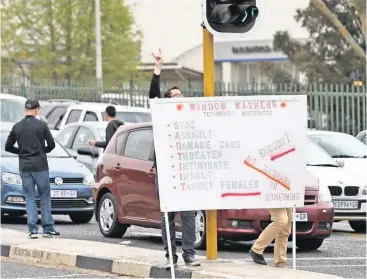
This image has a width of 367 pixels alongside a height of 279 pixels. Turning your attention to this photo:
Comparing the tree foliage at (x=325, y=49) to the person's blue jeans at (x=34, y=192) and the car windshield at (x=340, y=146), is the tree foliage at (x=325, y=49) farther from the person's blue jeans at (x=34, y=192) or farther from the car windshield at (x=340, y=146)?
the person's blue jeans at (x=34, y=192)

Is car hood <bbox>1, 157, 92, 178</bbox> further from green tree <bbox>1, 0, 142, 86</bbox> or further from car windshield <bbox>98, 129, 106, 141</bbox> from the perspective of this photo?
green tree <bbox>1, 0, 142, 86</bbox>

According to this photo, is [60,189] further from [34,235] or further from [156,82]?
[156,82]

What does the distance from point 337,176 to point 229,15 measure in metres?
6.77

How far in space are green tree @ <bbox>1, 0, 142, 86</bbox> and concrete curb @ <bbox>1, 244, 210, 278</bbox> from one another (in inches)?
1184

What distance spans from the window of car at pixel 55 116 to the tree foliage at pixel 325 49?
48.2ft

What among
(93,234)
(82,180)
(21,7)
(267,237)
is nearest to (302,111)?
(267,237)

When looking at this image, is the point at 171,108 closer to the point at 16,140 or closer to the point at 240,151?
the point at 240,151

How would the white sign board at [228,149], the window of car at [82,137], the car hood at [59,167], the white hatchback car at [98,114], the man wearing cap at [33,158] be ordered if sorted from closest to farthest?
1. the white sign board at [228,149]
2. the man wearing cap at [33,158]
3. the car hood at [59,167]
4. the window of car at [82,137]
5. the white hatchback car at [98,114]

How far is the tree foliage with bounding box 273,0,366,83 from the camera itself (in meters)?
42.4

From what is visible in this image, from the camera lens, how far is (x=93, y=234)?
58.2 feet

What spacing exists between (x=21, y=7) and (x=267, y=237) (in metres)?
33.5

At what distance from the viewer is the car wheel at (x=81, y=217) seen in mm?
19766

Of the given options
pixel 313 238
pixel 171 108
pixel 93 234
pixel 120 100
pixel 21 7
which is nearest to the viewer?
pixel 171 108

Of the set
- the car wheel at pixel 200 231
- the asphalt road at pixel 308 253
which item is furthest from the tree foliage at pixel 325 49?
the car wheel at pixel 200 231
